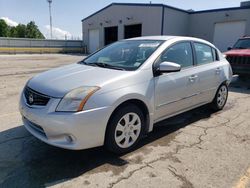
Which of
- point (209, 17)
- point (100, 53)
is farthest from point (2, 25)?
point (100, 53)

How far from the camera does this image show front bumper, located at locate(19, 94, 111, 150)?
2.89 metres

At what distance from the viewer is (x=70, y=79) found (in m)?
3.36

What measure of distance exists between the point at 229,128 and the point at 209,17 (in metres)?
21.2

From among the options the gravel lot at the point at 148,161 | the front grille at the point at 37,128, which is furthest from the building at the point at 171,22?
the front grille at the point at 37,128

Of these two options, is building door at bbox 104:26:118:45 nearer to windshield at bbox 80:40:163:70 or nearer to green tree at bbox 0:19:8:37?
windshield at bbox 80:40:163:70

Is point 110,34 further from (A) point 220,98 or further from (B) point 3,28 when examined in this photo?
(B) point 3,28

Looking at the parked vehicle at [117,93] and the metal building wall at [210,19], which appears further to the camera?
the metal building wall at [210,19]

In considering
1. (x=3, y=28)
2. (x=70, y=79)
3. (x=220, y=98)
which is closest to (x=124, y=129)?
(x=70, y=79)

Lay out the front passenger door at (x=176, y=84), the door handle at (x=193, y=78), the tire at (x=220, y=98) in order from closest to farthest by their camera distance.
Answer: the front passenger door at (x=176, y=84) < the door handle at (x=193, y=78) < the tire at (x=220, y=98)

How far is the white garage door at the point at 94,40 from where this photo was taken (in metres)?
33.0

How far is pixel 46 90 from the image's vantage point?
3.15 metres

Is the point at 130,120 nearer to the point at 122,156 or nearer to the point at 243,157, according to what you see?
the point at 122,156

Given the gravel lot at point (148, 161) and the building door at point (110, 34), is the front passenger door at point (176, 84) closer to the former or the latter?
the gravel lot at point (148, 161)

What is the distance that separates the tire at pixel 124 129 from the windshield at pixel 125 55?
705 millimetres
